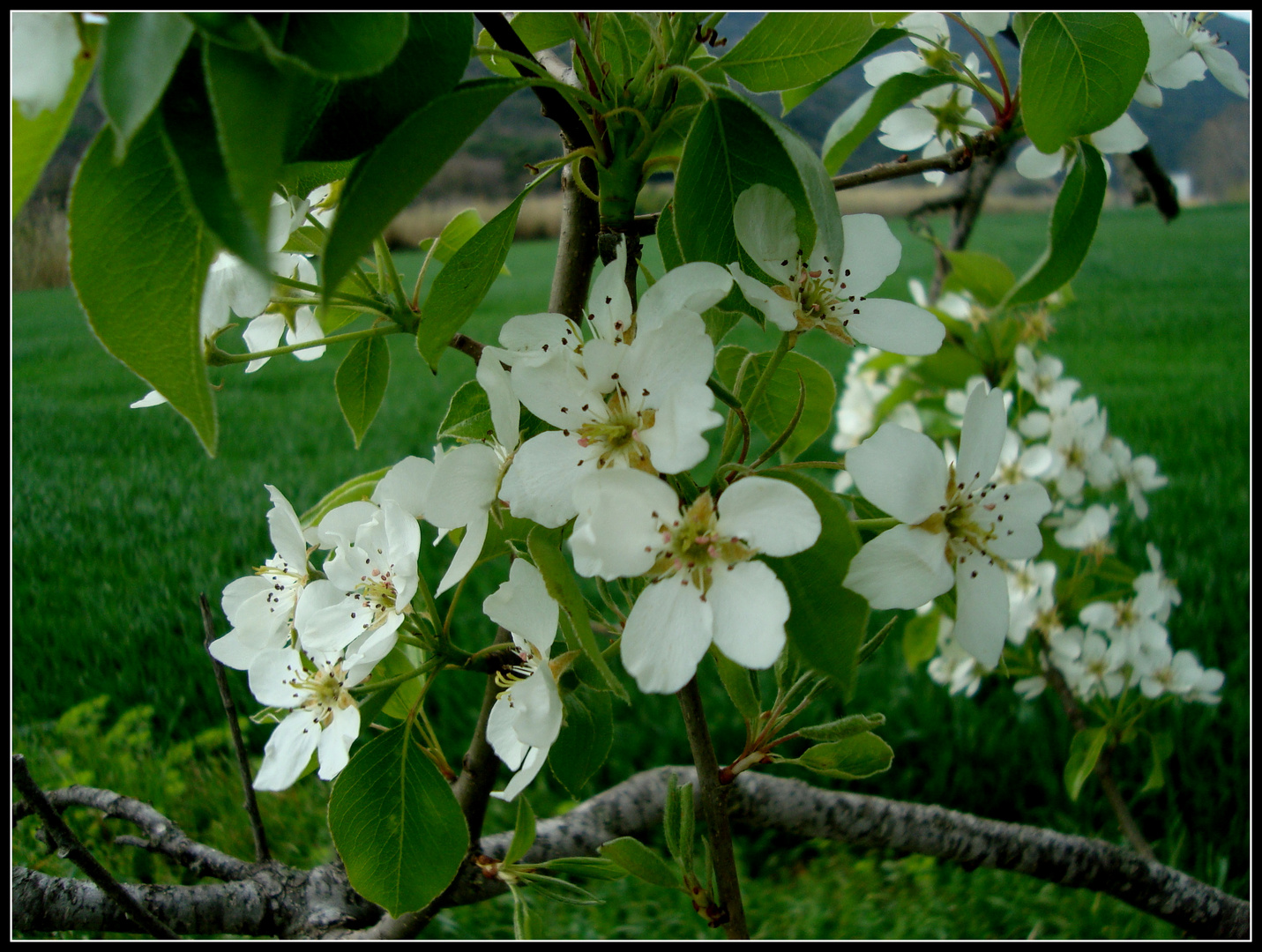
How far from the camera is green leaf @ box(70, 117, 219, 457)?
0.92 ft

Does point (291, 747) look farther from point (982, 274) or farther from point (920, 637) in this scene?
point (920, 637)

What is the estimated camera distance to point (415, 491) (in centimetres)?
38

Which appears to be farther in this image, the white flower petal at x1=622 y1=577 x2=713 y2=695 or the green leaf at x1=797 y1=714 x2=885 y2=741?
the green leaf at x1=797 y1=714 x2=885 y2=741

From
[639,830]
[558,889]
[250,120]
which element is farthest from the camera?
[639,830]

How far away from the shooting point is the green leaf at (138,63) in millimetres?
223

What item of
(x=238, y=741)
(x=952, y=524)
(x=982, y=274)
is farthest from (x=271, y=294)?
(x=982, y=274)

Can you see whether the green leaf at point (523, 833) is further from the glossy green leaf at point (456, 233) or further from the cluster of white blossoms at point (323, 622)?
the glossy green leaf at point (456, 233)

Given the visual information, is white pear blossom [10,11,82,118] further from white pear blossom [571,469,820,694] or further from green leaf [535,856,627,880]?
green leaf [535,856,627,880]

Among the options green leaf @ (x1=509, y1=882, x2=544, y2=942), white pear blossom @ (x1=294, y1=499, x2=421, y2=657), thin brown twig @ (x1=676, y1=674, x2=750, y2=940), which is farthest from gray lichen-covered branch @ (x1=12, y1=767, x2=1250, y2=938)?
white pear blossom @ (x1=294, y1=499, x2=421, y2=657)

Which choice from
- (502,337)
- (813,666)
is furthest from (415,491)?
(813,666)

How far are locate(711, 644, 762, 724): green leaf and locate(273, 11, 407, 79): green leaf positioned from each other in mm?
242

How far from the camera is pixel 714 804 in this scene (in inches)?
16.8

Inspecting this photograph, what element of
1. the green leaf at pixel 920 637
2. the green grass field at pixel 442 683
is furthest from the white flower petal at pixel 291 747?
the green leaf at pixel 920 637

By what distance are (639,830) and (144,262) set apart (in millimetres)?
665
